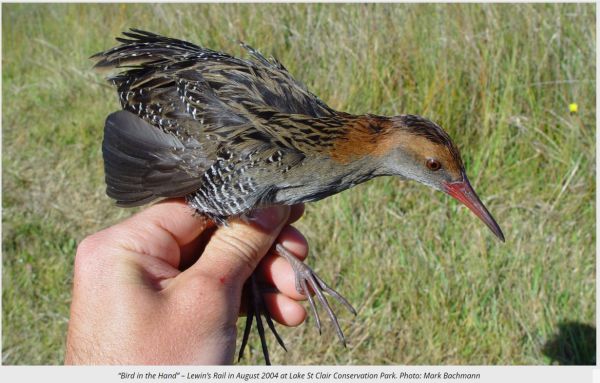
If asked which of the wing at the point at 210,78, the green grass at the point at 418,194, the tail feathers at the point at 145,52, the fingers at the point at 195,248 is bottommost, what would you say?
the green grass at the point at 418,194

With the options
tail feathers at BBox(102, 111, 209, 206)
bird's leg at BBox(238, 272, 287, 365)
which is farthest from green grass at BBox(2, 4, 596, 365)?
tail feathers at BBox(102, 111, 209, 206)

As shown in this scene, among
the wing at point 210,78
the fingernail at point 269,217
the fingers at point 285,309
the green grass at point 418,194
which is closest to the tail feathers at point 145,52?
the wing at point 210,78

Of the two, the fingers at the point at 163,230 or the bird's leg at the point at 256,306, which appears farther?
the bird's leg at the point at 256,306

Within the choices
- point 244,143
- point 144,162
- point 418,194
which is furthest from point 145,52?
point 418,194

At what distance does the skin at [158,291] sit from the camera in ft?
6.97

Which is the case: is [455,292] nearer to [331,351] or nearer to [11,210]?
[331,351]

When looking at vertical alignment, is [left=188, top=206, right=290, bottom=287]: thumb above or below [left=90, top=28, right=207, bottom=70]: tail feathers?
below

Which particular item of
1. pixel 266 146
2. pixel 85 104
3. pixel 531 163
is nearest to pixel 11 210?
pixel 85 104

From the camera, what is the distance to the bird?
2.45 metres

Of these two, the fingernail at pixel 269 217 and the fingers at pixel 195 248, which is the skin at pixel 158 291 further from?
the fingers at pixel 195 248

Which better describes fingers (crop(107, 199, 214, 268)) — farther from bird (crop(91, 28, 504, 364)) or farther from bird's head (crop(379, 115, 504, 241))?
bird's head (crop(379, 115, 504, 241))

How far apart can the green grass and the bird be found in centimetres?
99

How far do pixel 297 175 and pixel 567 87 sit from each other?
2719 millimetres

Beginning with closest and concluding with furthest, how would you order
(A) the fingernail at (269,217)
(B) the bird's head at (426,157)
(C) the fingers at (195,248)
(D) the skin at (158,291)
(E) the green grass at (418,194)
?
(D) the skin at (158,291), (B) the bird's head at (426,157), (A) the fingernail at (269,217), (C) the fingers at (195,248), (E) the green grass at (418,194)
